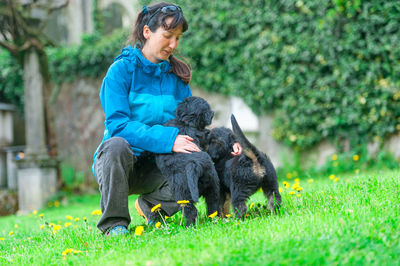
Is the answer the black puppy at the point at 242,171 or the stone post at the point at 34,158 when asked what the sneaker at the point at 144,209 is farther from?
the stone post at the point at 34,158

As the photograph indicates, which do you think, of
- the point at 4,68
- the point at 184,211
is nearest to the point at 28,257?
the point at 184,211

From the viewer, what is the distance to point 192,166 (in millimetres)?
2984

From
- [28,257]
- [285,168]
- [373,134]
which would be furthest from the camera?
[285,168]

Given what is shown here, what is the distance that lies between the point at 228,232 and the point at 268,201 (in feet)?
2.71

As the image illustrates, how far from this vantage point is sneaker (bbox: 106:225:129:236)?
126 inches

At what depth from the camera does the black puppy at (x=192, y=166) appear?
3.00 m

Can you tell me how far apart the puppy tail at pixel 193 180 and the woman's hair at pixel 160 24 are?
1.16 meters

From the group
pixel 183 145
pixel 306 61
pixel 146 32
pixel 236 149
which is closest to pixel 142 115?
pixel 183 145

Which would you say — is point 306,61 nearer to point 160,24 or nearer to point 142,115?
point 160,24

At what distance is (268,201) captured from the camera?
337 centimetres

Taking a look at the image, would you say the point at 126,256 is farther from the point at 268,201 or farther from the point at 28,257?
the point at 268,201

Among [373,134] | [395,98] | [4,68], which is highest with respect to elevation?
[4,68]

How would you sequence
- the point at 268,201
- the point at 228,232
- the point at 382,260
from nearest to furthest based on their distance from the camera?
the point at 382,260 → the point at 228,232 → the point at 268,201

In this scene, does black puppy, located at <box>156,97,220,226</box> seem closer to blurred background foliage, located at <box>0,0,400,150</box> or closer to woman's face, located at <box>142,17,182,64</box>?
woman's face, located at <box>142,17,182,64</box>
